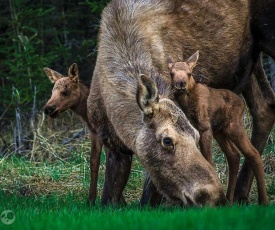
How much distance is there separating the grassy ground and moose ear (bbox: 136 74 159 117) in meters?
0.99

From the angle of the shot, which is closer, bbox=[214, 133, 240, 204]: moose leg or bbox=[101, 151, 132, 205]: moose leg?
bbox=[101, 151, 132, 205]: moose leg

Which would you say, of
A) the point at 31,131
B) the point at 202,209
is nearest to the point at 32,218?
the point at 202,209

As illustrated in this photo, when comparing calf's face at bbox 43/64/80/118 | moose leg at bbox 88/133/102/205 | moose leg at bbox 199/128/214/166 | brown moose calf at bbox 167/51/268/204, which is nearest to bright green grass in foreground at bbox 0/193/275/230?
moose leg at bbox 199/128/214/166

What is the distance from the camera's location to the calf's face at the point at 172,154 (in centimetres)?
745

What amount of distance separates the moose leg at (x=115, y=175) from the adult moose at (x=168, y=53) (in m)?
0.01

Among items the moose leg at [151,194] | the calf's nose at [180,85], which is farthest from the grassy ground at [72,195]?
the calf's nose at [180,85]

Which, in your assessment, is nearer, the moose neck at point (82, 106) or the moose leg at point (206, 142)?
the moose leg at point (206, 142)

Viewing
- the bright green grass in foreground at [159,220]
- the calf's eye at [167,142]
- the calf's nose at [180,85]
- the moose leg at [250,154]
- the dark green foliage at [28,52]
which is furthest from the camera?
the dark green foliage at [28,52]

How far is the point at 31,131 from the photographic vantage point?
15.4 m

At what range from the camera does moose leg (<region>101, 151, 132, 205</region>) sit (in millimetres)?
9352

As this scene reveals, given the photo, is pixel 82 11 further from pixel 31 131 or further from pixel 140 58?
pixel 140 58

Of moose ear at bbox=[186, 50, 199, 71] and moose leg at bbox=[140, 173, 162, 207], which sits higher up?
moose ear at bbox=[186, 50, 199, 71]

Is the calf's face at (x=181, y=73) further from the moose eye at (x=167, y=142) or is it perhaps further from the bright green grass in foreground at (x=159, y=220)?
the bright green grass in foreground at (x=159, y=220)

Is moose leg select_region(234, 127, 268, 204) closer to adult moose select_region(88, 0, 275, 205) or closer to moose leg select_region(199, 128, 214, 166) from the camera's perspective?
moose leg select_region(199, 128, 214, 166)
